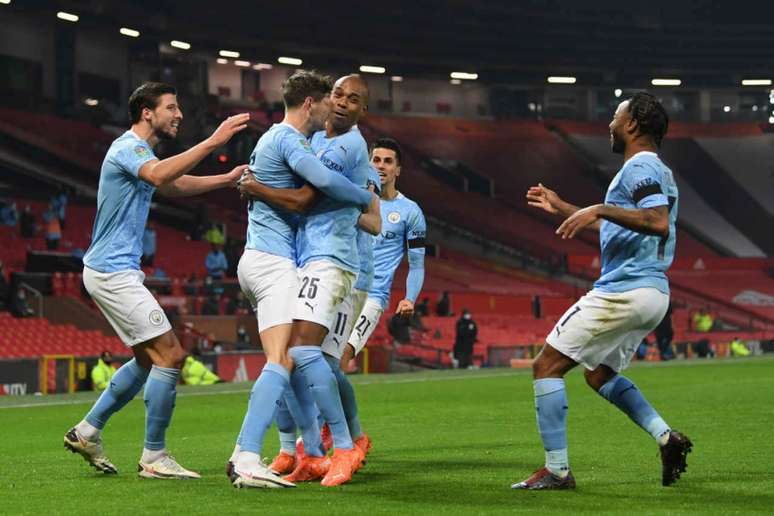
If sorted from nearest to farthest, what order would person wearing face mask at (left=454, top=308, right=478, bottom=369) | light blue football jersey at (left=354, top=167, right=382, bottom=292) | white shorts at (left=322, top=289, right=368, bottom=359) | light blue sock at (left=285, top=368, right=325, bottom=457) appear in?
light blue sock at (left=285, top=368, right=325, bottom=457) < white shorts at (left=322, top=289, right=368, bottom=359) < light blue football jersey at (left=354, top=167, right=382, bottom=292) < person wearing face mask at (left=454, top=308, right=478, bottom=369)

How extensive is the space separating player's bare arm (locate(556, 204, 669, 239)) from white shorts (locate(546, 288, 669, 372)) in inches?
18.9

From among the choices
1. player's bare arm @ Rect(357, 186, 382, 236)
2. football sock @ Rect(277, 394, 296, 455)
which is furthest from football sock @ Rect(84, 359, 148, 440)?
player's bare arm @ Rect(357, 186, 382, 236)

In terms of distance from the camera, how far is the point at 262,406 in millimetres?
7691

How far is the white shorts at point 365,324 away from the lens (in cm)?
1053

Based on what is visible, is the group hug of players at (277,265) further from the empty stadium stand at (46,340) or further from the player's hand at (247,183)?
the empty stadium stand at (46,340)

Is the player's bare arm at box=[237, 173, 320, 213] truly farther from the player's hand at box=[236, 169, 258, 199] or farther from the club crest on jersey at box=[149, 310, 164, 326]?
the club crest on jersey at box=[149, 310, 164, 326]

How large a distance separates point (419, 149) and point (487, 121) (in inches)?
255

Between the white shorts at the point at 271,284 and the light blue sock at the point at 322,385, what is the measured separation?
23cm

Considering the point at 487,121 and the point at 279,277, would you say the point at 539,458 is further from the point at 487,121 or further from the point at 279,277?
the point at 487,121

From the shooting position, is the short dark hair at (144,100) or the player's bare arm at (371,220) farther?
the short dark hair at (144,100)

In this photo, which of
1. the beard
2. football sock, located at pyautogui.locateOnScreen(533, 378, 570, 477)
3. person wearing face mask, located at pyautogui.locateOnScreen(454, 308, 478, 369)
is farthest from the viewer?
person wearing face mask, located at pyautogui.locateOnScreen(454, 308, 478, 369)

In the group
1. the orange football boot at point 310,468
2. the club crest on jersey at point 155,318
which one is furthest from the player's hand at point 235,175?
the orange football boot at point 310,468

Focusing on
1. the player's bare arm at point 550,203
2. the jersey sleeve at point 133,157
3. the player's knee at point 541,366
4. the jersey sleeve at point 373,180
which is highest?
the jersey sleeve at point 133,157

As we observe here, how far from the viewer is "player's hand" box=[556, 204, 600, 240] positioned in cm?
724
